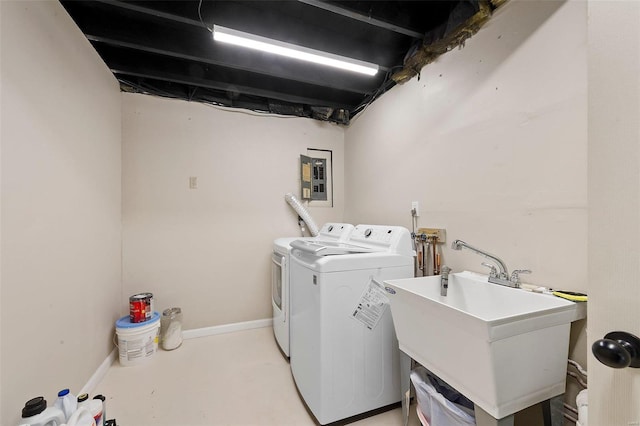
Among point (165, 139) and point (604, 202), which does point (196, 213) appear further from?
point (604, 202)

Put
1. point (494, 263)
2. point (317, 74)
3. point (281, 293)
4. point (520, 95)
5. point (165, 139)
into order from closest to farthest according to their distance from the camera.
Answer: point (520, 95)
point (494, 263)
point (281, 293)
point (317, 74)
point (165, 139)

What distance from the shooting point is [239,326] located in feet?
9.04

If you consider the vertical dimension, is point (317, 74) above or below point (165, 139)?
above

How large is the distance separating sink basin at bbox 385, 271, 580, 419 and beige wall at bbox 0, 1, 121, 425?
1.79 meters

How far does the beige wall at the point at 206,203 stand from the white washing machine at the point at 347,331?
4.29 feet

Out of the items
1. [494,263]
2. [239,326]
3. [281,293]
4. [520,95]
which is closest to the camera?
[520,95]

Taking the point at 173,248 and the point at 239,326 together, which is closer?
A: the point at 173,248

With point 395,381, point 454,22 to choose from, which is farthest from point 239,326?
point 454,22

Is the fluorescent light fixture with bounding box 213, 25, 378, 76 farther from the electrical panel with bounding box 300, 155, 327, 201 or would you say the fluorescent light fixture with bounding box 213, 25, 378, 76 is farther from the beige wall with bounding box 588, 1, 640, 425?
the beige wall with bounding box 588, 1, 640, 425

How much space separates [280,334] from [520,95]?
8.04ft

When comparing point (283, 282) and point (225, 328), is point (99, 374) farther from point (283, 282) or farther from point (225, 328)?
point (283, 282)

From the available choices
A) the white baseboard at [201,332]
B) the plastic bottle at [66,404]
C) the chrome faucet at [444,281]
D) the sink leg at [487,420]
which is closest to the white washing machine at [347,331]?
the chrome faucet at [444,281]

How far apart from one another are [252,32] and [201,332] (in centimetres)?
279

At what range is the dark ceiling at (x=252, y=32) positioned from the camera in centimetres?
164
